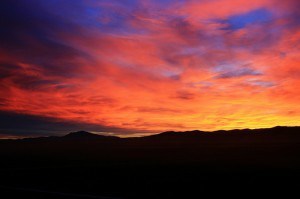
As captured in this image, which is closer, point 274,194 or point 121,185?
point 274,194

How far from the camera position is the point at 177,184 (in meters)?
21.2

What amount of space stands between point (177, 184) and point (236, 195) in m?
4.83

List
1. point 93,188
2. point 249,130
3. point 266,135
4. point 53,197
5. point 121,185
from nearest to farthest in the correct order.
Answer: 1. point 53,197
2. point 93,188
3. point 121,185
4. point 266,135
5. point 249,130

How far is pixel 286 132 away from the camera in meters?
163

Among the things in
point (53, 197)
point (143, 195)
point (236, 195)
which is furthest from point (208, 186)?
point (53, 197)

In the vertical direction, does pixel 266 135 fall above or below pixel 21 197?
above

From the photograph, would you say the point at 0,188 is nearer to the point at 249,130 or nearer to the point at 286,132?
the point at 286,132

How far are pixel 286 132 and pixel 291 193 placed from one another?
15478 centimetres

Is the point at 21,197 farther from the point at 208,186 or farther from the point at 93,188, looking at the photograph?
the point at 208,186

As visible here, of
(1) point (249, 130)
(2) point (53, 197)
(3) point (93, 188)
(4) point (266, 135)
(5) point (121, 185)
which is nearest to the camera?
(2) point (53, 197)

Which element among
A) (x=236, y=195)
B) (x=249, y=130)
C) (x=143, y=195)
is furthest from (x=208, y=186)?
(x=249, y=130)

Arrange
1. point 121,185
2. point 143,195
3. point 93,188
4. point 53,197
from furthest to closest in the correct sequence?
point 121,185 < point 93,188 < point 143,195 < point 53,197

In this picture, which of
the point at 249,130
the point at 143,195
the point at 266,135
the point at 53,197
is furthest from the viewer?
the point at 249,130

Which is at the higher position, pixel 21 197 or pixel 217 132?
pixel 217 132
